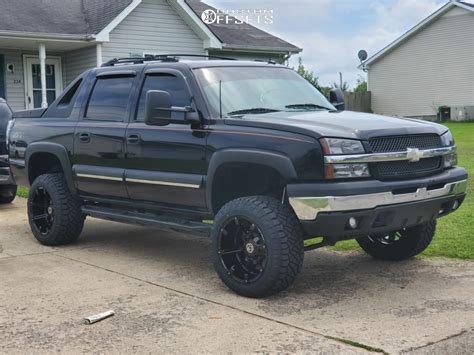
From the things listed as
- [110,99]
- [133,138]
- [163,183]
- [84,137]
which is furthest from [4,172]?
[163,183]

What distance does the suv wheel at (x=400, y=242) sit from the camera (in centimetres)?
598

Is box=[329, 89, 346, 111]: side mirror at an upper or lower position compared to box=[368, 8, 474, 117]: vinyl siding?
lower

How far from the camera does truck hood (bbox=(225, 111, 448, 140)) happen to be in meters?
4.80

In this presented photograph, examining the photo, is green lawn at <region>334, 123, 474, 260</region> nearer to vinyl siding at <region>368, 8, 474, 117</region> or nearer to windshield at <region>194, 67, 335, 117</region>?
windshield at <region>194, 67, 335, 117</region>

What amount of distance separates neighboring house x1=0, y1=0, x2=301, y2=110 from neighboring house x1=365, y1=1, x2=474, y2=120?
45.3 ft

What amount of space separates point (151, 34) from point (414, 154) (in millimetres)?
16170

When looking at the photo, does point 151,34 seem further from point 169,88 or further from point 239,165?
point 239,165

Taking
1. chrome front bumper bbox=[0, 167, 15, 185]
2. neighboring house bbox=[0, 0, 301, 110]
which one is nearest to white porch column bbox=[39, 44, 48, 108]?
neighboring house bbox=[0, 0, 301, 110]

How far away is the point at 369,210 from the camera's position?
15.4ft

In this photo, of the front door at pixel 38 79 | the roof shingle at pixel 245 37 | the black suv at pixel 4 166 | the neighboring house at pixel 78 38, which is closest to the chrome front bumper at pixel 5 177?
the black suv at pixel 4 166

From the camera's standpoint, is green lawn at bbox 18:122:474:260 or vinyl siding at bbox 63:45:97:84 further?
vinyl siding at bbox 63:45:97:84

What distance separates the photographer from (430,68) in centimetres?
3275

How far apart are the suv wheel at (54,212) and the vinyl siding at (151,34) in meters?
12.9

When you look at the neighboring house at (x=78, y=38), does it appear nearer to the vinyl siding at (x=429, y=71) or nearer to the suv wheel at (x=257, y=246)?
the vinyl siding at (x=429, y=71)
